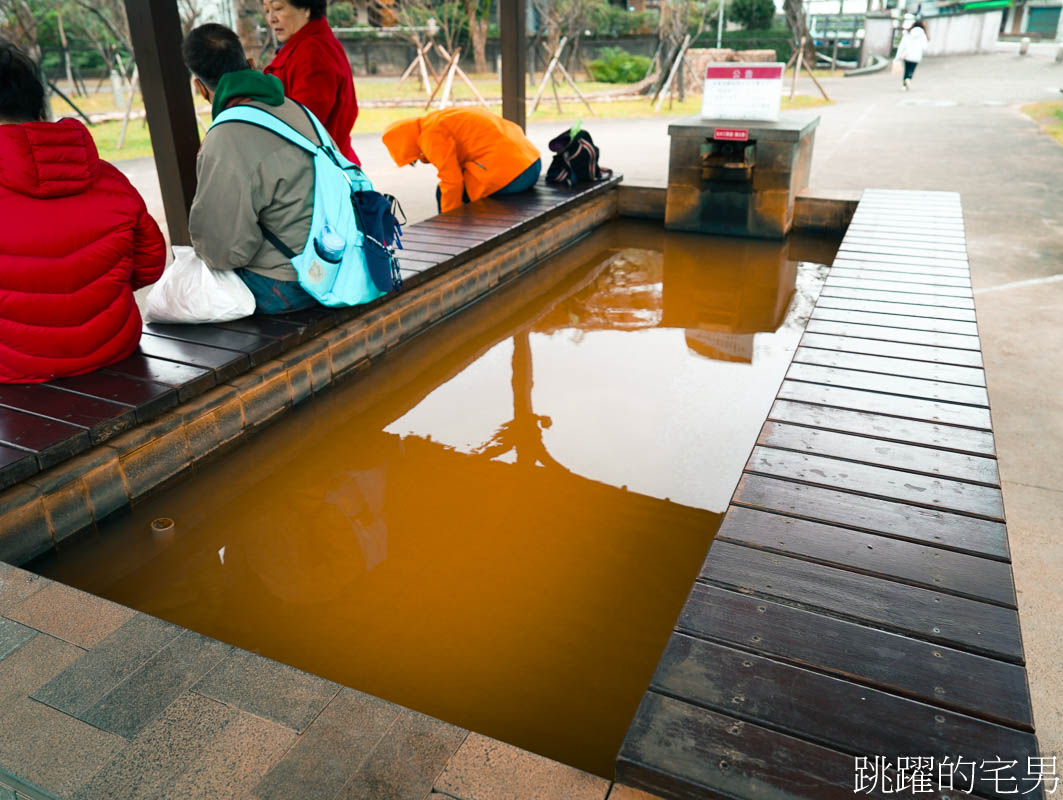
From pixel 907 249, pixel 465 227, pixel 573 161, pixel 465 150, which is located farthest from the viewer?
pixel 573 161

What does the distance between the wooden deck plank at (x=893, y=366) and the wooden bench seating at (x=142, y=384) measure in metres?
1.95

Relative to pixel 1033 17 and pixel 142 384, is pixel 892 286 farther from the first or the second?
pixel 1033 17

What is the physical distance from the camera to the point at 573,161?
6297mm

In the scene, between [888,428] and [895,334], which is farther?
[895,334]

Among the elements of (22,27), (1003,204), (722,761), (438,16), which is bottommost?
(1003,204)

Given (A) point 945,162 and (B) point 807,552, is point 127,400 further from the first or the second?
(A) point 945,162

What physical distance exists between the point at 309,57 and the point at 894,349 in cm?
284

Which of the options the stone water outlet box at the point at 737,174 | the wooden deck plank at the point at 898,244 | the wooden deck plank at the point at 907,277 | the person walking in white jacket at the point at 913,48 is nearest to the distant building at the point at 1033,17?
the person walking in white jacket at the point at 913,48

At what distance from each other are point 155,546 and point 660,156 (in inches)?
301

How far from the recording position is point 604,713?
76.4 inches

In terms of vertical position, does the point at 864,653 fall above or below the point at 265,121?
below

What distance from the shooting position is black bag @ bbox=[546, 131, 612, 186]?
6.25 meters

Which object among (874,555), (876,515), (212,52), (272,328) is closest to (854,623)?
(874,555)

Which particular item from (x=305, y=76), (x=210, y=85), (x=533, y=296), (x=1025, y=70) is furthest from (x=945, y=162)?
(x=1025, y=70)
